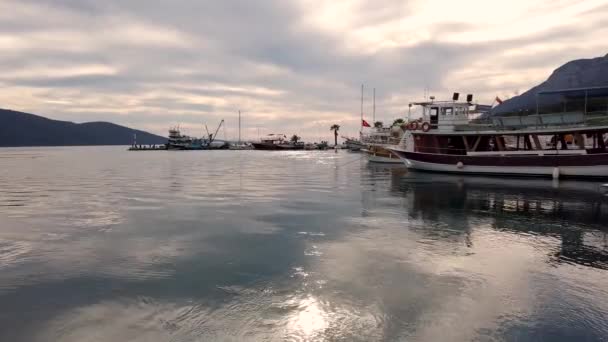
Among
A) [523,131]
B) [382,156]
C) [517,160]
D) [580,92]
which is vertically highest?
[580,92]

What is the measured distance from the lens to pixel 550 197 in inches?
997

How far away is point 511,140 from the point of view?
4269 cm

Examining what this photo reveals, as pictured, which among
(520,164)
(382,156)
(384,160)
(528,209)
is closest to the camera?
(528,209)

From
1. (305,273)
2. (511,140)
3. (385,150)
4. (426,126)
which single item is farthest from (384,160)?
(305,273)

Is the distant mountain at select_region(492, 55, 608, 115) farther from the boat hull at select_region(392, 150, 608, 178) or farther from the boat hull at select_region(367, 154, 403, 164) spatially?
the boat hull at select_region(392, 150, 608, 178)

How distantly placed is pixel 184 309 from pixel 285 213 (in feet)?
38.0

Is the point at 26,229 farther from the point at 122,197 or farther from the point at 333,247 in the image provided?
the point at 333,247

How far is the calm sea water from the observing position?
771 centimetres

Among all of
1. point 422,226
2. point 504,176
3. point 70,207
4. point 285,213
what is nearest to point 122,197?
point 70,207

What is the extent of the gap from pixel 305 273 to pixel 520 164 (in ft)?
113

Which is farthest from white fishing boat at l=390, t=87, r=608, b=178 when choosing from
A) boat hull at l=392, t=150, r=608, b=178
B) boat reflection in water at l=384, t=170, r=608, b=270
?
boat reflection in water at l=384, t=170, r=608, b=270

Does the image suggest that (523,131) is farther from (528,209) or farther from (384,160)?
(384,160)

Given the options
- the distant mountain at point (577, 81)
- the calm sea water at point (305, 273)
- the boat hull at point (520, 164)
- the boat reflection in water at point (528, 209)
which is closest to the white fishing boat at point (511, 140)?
the boat hull at point (520, 164)

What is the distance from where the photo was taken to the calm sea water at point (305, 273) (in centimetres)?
771
